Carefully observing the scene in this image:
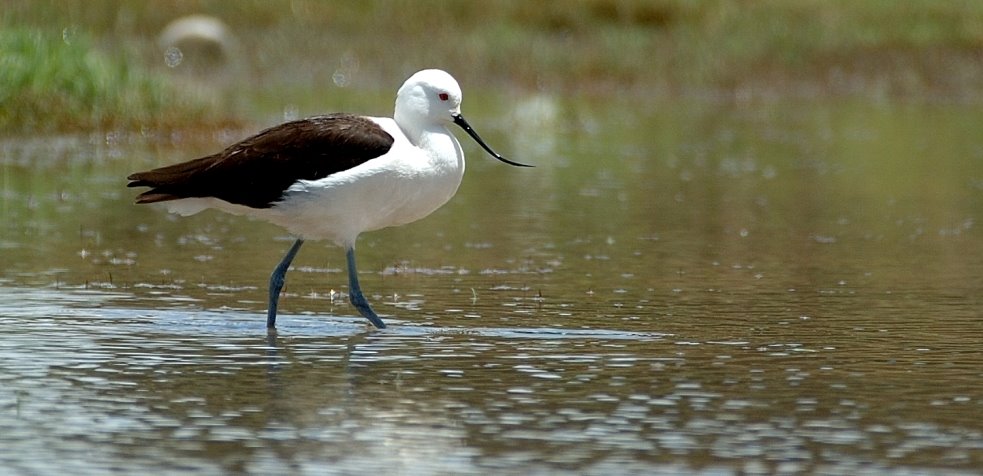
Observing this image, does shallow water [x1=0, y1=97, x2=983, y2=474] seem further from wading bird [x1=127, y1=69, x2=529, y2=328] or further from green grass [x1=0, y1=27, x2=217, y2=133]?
green grass [x1=0, y1=27, x2=217, y2=133]

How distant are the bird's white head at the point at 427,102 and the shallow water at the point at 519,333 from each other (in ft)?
3.66

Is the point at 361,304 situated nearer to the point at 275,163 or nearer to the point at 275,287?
the point at 275,287

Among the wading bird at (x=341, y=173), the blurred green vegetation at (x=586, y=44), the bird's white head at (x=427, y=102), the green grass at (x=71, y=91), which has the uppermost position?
the blurred green vegetation at (x=586, y=44)

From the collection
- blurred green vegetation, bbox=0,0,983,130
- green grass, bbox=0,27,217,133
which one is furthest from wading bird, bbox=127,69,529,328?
blurred green vegetation, bbox=0,0,983,130

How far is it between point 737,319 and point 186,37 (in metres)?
24.1

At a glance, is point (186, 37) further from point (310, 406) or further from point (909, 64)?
point (310, 406)

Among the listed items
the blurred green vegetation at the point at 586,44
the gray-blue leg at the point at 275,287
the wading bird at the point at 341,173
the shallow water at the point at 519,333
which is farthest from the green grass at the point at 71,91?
the wading bird at the point at 341,173

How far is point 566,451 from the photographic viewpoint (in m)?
7.28

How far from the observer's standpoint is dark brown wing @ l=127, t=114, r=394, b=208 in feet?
33.9

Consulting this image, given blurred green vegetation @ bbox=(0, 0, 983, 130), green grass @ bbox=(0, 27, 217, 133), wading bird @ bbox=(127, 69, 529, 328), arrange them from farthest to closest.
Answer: blurred green vegetation @ bbox=(0, 0, 983, 130) < green grass @ bbox=(0, 27, 217, 133) < wading bird @ bbox=(127, 69, 529, 328)

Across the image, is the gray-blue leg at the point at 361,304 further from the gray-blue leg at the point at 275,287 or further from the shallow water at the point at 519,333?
the gray-blue leg at the point at 275,287

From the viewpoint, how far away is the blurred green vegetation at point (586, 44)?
33156 millimetres

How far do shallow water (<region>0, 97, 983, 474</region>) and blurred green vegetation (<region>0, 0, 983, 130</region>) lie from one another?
1302cm

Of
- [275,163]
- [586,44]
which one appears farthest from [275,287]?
[586,44]
